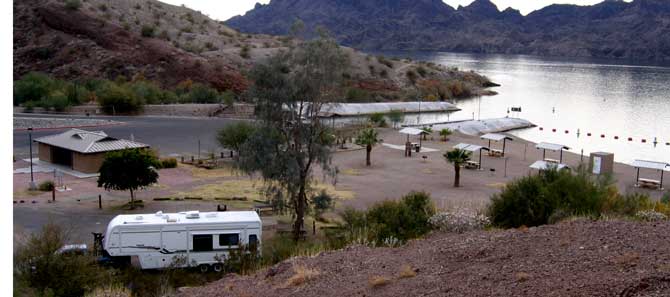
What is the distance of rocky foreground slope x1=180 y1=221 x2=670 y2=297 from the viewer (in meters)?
9.94

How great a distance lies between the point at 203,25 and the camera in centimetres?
12069

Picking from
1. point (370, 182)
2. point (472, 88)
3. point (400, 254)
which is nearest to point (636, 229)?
point (400, 254)

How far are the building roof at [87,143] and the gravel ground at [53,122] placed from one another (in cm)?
1381

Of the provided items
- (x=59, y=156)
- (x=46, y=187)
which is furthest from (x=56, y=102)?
(x=46, y=187)

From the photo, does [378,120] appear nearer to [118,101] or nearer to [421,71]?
[118,101]

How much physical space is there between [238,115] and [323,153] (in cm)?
4105

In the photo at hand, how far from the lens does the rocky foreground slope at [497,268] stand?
9938 mm

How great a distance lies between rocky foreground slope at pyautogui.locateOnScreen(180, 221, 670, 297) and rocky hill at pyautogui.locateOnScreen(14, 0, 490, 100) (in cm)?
6171

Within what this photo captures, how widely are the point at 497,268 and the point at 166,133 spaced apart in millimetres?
41005

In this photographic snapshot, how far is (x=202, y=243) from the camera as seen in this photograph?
18875 mm

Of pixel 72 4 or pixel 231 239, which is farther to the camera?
pixel 72 4

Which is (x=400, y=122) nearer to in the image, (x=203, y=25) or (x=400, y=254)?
(x=400, y=254)

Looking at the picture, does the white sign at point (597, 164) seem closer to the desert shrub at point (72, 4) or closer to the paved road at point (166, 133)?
the paved road at point (166, 133)

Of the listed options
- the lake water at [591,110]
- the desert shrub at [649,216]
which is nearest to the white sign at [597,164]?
the lake water at [591,110]
